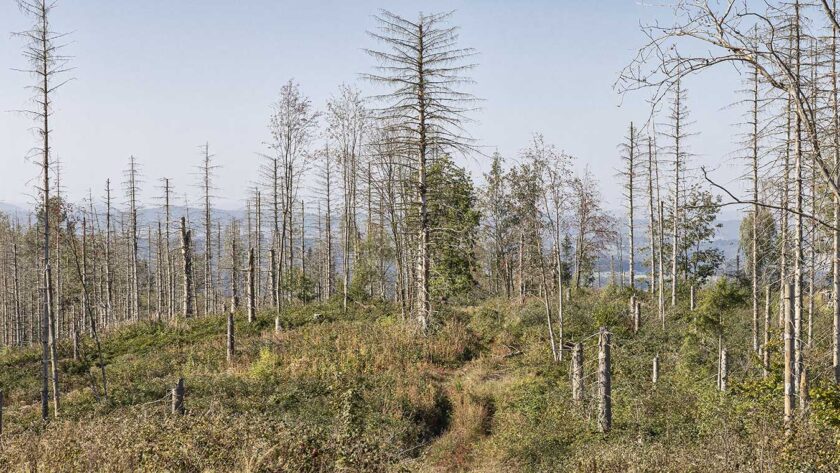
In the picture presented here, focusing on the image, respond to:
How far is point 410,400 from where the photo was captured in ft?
47.0

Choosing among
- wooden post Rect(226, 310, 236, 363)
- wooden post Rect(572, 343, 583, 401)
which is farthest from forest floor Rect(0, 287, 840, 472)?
wooden post Rect(226, 310, 236, 363)

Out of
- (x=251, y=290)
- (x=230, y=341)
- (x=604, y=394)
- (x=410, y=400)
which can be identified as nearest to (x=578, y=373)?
(x=604, y=394)

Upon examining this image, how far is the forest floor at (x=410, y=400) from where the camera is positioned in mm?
6062

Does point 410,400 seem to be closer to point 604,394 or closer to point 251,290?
point 604,394

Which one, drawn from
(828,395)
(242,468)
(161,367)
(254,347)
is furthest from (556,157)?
(161,367)

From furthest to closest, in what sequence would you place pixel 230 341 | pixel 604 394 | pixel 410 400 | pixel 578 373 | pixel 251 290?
pixel 251 290
pixel 230 341
pixel 410 400
pixel 578 373
pixel 604 394

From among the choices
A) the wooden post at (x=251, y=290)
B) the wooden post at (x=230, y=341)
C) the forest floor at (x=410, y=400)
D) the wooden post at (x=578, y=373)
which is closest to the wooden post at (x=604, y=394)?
the forest floor at (x=410, y=400)

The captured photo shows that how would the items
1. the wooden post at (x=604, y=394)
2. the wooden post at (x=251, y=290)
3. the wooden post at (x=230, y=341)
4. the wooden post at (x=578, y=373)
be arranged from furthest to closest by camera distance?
the wooden post at (x=251, y=290) → the wooden post at (x=230, y=341) → the wooden post at (x=578, y=373) → the wooden post at (x=604, y=394)

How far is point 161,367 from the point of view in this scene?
18203 mm

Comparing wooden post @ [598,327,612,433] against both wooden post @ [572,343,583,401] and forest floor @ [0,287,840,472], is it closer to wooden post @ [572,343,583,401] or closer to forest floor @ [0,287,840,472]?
forest floor @ [0,287,840,472]

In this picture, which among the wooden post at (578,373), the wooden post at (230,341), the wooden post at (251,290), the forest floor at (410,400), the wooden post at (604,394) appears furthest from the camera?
the wooden post at (251,290)

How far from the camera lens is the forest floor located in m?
6.06

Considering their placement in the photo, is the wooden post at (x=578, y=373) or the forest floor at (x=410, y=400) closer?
the forest floor at (x=410, y=400)

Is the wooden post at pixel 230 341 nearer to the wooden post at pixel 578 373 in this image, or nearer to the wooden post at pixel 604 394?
the wooden post at pixel 578 373
